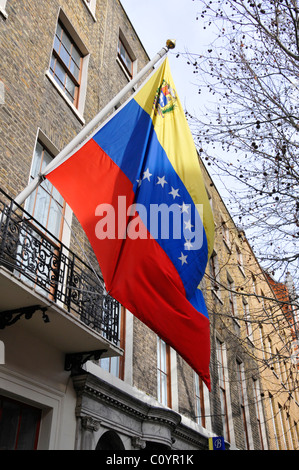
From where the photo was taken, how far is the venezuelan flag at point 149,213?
598 cm

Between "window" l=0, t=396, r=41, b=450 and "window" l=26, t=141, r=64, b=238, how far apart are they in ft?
10.7

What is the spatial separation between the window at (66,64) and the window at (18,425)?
7.08m

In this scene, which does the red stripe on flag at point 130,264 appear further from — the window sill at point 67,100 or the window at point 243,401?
the window at point 243,401

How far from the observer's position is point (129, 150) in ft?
22.7

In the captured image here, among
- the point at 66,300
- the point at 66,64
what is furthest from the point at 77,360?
the point at 66,64

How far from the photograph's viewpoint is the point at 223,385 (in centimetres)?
1666

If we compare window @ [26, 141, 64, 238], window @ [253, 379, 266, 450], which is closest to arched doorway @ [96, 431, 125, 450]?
window @ [26, 141, 64, 238]

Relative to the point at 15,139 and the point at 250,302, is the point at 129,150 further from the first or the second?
the point at 250,302

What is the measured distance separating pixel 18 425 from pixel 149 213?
3919mm

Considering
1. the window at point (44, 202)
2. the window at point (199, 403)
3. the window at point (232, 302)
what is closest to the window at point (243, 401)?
the window at point (232, 302)

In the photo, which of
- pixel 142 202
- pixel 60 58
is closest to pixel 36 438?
pixel 142 202

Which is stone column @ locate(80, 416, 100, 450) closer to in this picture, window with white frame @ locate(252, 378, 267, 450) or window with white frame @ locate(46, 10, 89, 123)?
window with white frame @ locate(46, 10, 89, 123)

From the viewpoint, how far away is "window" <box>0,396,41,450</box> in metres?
7.00

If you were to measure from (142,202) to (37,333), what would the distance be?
2.92 metres
